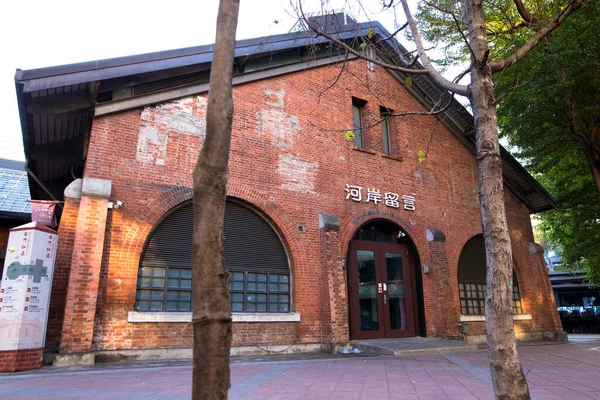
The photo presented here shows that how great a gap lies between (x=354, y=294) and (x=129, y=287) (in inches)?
213

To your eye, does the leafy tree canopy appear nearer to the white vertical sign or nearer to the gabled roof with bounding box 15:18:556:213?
the gabled roof with bounding box 15:18:556:213

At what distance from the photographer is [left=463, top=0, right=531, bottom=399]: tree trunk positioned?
335 centimetres

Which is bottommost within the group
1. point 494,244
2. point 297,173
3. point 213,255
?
point 213,255

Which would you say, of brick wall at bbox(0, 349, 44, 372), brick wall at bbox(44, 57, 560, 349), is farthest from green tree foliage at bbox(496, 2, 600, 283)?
brick wall at bbox(0, 349, 44, 372)

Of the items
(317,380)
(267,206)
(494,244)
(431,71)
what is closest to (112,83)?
(267,206)

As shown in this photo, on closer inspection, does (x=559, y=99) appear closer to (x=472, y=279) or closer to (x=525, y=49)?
(x=472, y=279)

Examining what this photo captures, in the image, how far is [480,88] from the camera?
4.22 m

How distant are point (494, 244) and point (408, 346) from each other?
664 centimetres

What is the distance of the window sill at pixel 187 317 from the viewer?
773 centimetres

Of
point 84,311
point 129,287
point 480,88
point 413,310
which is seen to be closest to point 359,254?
point 413,310

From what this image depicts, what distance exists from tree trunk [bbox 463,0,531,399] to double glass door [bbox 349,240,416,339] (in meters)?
7.03

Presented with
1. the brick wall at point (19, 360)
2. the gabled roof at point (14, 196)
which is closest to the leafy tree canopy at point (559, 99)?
the brick wall at point (19, 360)

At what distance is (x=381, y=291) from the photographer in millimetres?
11117

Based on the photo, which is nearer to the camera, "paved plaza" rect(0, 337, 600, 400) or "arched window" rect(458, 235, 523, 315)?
"paved plaza" rect(0, 337, 600, 400)
